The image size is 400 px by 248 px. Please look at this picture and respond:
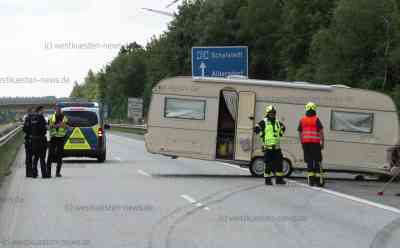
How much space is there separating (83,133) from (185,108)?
21.4ft

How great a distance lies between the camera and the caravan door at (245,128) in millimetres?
22969

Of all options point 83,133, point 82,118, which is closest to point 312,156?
point 83,133

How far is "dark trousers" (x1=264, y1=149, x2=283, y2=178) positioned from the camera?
1973 cm

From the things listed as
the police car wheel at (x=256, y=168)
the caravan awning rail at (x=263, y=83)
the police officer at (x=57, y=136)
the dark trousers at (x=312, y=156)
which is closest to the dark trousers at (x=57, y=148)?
the police officer at (x=57, y=136)

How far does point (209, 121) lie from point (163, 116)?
1.23m

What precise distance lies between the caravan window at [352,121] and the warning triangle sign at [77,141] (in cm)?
917

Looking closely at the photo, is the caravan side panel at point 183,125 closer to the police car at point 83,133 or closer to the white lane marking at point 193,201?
the police car at point 83,133

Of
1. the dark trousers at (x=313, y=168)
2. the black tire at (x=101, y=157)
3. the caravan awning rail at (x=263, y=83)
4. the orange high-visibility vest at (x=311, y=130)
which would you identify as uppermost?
the caravan awning rail at (x=263, y=83)

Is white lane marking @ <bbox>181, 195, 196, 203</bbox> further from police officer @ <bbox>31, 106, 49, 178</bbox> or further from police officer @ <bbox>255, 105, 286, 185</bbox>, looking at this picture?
police officer @ <bbox>31, 106, 49, 178</bbox>

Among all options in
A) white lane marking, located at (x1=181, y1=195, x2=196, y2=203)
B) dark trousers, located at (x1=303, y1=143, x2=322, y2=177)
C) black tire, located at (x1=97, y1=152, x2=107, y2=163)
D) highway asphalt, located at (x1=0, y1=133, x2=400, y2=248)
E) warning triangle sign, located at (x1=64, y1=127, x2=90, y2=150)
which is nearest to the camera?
highway asphalt, located at (x1=0, y1=133, x2=400, y2=248)

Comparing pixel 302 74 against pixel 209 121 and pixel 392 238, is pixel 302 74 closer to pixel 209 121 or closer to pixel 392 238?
pixel 209 121

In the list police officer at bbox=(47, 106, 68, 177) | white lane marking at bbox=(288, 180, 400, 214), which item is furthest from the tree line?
white lane marking at bbox=(288, 180, 400, 214)

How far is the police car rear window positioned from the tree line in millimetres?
15464

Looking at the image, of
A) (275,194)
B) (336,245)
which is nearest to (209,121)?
(275,194)
